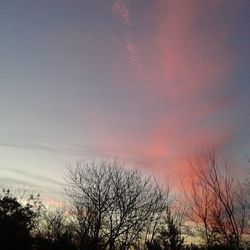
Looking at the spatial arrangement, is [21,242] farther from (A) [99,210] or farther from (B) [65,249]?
(A) [99,210]

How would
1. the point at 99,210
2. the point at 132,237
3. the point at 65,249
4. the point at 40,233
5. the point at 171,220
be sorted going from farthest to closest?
the point at 171,220 < the point at 40,233 < the point at 65,249 < the point at 132,237 < the point at 99,210

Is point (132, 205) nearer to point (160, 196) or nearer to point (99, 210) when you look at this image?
point (99, 210)

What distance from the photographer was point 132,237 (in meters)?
26.9

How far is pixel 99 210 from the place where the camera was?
24953 mm

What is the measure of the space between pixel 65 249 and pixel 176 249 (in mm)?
15420

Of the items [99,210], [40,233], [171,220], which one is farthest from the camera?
[171,220]

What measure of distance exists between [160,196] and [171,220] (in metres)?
12.6

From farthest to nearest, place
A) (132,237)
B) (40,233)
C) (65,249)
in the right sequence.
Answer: (40,233)
(65,249)
(132,237)

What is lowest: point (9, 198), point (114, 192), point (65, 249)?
point (65, 249)

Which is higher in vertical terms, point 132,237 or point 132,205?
point 132,205

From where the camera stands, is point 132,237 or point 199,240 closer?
point 132,237

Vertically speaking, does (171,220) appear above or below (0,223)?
above

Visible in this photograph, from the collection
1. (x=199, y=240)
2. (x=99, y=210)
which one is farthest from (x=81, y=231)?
(x=199, y=240)

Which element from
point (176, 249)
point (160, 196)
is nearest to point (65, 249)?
point (160, 196)
